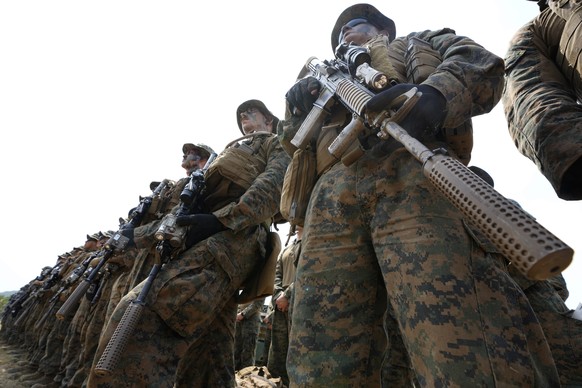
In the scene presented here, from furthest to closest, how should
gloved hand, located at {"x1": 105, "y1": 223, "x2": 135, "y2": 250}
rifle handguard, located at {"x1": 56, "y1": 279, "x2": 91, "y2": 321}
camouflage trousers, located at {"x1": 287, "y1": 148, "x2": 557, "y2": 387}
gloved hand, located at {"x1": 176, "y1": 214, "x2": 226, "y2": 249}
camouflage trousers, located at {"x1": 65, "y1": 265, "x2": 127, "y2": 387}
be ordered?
camouflage trousers, located at {"x1": 65, "y1": 265, "x2": 127, "y2": 387}
gloved hand, located at {"x1": 105, "y1": 223, "x2": 135, "y2": 250}
rifle handguard, located at {"x1": 56, "y1": 279, "x2": 91, "y2": 321}
gloved hand, located at {"x1": 176, "y1": 214, "x2": 226, "y2": 249}
camouflage trousers, located at {"x1": 287, "y1": 148, "x2": 557, "y2": 387}

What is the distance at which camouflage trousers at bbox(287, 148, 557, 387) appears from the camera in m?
1.29

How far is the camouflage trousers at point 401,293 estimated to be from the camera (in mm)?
1286

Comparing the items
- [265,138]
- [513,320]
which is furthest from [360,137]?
[265,138]

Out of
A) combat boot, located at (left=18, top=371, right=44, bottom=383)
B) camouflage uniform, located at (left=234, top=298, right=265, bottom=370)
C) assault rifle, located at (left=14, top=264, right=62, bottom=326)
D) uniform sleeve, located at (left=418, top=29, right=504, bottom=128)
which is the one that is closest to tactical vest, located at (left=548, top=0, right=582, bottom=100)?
uniform sleeve, located at (left=418, top=29, right=504, bottom=128)

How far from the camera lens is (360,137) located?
183 cm

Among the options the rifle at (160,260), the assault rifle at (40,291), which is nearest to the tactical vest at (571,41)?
the rifle at (160,260)

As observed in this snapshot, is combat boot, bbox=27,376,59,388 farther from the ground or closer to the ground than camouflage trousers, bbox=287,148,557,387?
closer to the ground

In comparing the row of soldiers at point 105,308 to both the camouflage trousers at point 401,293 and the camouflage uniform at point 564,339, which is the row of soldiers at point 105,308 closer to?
the camouflage trousers at point 401,293

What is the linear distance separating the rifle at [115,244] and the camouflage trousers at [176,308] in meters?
1.84

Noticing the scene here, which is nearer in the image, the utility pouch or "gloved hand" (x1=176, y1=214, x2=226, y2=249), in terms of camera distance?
the utility pouch

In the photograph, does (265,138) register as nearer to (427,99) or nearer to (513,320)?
(427,99)

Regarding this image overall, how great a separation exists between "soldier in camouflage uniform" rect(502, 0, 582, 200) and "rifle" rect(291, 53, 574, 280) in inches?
32.7

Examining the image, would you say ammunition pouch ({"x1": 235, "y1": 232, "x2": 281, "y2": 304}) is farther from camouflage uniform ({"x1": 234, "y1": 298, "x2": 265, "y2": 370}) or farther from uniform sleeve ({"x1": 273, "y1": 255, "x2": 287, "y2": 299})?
camouflage uniform ({"x1": 234, "y1": 298, "x2": 265, "y2": 370})

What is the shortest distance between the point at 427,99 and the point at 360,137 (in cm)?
38
